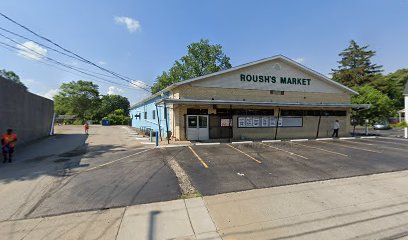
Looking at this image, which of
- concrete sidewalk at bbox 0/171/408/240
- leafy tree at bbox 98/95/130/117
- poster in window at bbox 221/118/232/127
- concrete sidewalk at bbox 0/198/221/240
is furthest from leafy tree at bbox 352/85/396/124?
leafy tree at bbox 98/95/130/117

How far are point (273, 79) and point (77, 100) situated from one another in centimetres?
5299

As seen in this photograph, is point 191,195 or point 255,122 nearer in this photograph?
point 191,195

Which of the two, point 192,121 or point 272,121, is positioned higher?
point 192,121

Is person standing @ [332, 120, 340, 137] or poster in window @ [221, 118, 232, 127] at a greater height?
poster in window @ [221, 118, 232, 127]

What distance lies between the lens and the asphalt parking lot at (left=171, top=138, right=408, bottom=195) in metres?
7.06

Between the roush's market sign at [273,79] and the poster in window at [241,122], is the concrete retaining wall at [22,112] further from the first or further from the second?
the roush's market sign at [273,79]

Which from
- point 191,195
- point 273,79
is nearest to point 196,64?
point 273,79

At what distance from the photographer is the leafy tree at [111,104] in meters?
57.2

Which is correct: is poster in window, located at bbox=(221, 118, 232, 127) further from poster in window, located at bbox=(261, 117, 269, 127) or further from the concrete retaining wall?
the concrete retaining wall

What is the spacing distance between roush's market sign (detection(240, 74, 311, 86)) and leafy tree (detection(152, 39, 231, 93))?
29.2 m

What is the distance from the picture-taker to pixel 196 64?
48.7 meters

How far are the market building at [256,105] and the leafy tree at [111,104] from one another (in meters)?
42.1

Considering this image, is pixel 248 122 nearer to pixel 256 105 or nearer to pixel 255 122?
pixel 255 122

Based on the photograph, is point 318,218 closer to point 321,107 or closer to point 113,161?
point 113,161
